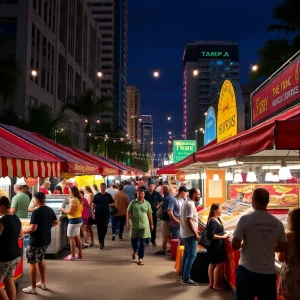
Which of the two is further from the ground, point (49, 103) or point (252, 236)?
point (49, 103)

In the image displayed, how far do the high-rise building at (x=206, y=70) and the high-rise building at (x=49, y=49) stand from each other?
9678 centimetres

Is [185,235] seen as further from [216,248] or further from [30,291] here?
[30,291]

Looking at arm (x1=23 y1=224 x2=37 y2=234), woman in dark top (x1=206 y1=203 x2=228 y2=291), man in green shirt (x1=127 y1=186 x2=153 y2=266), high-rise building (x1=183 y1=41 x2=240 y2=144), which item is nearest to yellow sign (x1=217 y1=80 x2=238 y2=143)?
man in green shirt (x1=127 y1=186 x2=153 y2=266)

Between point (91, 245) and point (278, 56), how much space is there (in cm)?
1102

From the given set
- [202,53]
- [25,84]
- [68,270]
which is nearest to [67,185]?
[68,270]

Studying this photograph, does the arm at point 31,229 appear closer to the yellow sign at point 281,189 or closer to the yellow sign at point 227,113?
the yellow sign at point 281,189

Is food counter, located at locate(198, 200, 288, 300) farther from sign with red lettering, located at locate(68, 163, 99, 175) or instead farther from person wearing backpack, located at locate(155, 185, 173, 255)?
sign with red lettering, located at locate(68, 163, 99, 175)

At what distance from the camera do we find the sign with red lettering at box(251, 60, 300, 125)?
8.42 meters

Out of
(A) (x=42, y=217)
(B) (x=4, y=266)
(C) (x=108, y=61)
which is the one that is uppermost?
(C) (x=108, y=61)

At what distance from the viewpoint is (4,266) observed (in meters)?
6.07

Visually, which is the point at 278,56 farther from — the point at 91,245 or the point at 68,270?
the point at 68,270

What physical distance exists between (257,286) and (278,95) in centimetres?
605

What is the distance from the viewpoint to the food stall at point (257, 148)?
182 inches

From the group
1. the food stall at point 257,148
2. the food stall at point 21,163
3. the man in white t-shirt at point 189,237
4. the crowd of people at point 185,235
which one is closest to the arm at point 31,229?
the crowd of people at point 185,235
